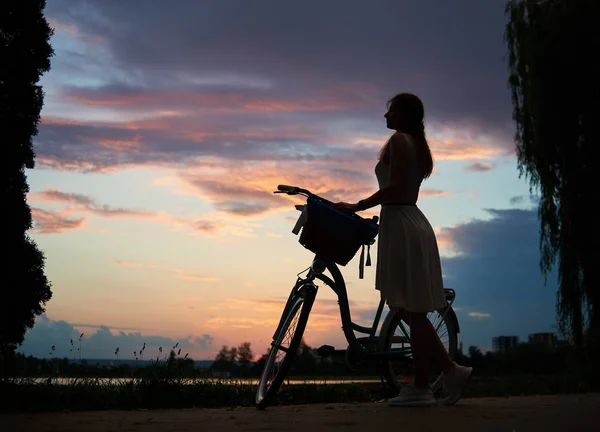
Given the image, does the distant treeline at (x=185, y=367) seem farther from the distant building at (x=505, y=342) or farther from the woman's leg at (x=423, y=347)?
the distant building at (x=505, y=342)

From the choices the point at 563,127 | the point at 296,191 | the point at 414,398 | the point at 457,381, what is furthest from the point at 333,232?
the point at 563,127

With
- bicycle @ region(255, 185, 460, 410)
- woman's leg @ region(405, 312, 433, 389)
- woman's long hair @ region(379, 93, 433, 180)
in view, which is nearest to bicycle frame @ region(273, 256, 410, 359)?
bicycle @ region(255, 185, 460, 410)

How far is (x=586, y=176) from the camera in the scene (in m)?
17.1

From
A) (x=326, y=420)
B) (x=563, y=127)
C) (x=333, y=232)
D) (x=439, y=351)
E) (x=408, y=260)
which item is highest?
(x=563, y=127)

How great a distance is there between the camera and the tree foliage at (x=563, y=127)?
16.7m

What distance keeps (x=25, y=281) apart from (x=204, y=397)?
10.8 metres

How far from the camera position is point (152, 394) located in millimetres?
6383

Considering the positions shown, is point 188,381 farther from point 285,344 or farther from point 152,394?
point 285,344

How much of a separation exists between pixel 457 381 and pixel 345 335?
37.4 inches

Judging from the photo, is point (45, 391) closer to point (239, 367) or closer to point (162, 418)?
point (162, 418)

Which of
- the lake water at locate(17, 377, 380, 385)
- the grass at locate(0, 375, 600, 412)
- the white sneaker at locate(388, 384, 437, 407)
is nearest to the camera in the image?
the grass at locate(0, 375, 600, 412)

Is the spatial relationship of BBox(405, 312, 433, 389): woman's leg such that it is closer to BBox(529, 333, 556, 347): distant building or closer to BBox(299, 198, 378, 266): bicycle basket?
BBox(299, 198, 378, 266): bicycle basket

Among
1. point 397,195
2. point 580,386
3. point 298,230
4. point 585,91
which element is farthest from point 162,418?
point 585,91

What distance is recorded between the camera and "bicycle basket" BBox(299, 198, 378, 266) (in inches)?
233
